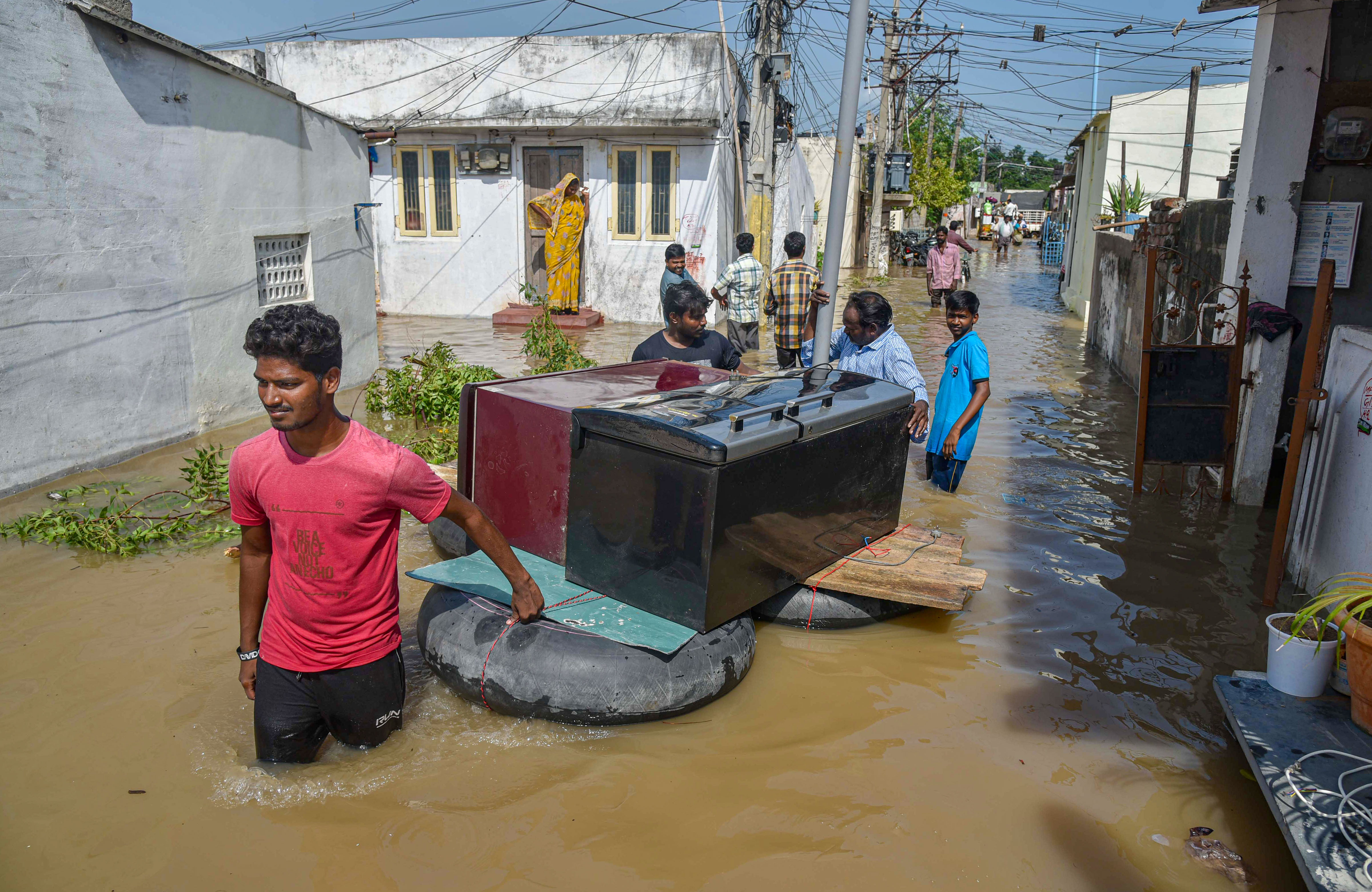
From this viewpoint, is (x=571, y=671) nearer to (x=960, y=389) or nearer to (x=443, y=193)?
(x=960, y=389)

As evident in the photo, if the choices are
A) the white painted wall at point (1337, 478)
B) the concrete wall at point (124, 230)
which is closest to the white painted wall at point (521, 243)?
the concrete wall at point (124, 230)

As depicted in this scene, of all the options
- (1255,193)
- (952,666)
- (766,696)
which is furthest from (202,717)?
(1255,193)

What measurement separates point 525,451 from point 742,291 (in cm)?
654

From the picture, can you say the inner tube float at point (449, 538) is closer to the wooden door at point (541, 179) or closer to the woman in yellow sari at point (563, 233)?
the woman in yellow sari at point (563, 233)

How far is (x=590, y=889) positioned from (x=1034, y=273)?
3236cm

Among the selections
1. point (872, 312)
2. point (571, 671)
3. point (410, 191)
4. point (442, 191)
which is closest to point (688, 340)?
point (872, 312)

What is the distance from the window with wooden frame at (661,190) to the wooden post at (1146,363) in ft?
33.6

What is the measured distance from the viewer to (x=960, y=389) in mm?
5695

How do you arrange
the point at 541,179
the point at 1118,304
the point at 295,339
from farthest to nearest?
the point at 541,179
the point at 1118,304
the point at 295,339

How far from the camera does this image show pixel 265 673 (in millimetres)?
2967

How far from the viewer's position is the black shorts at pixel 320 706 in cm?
297

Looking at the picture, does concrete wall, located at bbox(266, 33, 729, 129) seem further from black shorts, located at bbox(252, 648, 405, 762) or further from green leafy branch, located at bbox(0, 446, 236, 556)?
black shorts, located at bbox(252, 648, 405, 762)

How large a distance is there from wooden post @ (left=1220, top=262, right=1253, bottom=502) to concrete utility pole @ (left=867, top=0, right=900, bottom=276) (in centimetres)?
2187

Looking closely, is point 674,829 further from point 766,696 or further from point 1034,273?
point 1034,273
